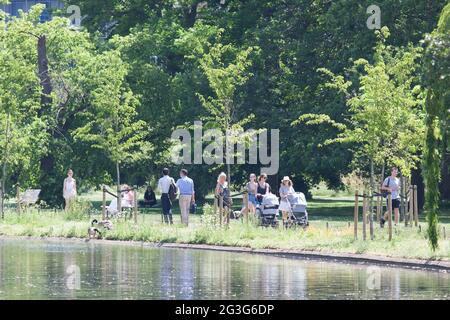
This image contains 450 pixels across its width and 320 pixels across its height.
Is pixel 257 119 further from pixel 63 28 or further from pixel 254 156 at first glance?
pixel 63 28

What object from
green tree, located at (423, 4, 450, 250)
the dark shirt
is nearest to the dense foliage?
the dark shirt

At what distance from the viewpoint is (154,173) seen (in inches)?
2329

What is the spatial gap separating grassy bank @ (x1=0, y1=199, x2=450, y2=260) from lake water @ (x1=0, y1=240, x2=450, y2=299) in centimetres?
141

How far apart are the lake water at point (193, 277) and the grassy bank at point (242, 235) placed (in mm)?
1406

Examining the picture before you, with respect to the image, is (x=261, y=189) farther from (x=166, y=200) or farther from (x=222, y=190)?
(x=166, y=200)

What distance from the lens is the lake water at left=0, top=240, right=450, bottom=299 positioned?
2047 cm

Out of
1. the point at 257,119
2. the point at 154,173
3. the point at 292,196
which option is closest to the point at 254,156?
the point at 257,119

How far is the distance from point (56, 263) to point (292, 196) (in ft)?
38.7

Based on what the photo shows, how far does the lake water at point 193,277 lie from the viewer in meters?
20.5

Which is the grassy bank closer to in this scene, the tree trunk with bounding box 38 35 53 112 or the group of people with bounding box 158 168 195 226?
the group of people with bounding box 158 168 195 226

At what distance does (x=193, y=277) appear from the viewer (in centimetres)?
2348

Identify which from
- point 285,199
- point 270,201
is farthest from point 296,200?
point 270,201

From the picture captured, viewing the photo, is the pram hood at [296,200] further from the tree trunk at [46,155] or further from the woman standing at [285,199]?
the tree trunk at [46,155]

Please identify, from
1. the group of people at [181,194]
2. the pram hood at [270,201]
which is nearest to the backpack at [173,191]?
the group of people at [181,194]
